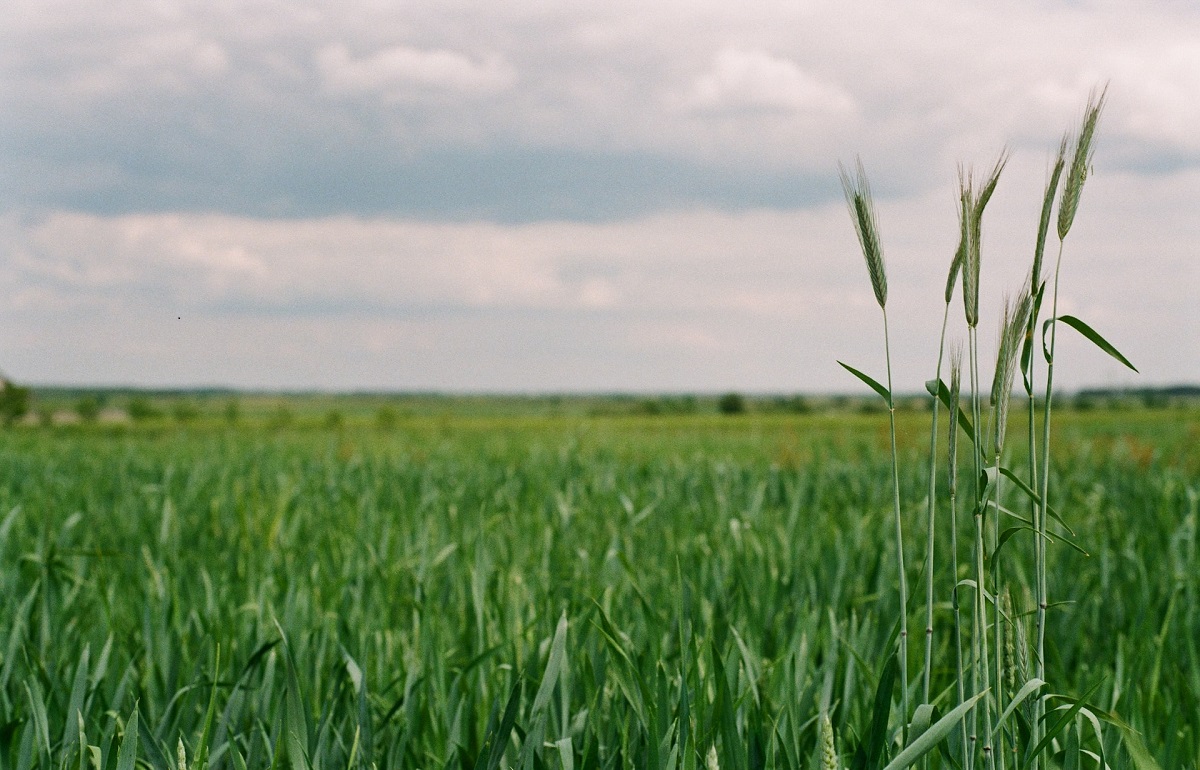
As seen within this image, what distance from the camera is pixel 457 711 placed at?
1763 mm

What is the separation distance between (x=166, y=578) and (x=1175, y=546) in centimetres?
414

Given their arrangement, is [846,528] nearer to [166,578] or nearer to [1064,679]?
[1064,679]

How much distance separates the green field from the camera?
5.41 feet

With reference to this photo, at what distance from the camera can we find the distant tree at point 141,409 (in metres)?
42.9

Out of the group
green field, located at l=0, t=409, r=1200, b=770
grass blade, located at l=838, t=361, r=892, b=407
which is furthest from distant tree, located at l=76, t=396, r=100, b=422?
grass blade, located at l=838, t=361, r=892, b=407

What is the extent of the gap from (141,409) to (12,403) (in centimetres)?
1763

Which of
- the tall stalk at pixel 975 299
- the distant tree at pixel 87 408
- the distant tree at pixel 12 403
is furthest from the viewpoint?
the distant tree at pixel 87 408

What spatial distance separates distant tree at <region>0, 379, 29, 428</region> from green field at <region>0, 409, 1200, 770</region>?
76.4ft

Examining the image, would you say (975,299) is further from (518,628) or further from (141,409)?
(141,409)

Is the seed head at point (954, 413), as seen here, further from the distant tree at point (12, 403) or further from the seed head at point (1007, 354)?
the distant tree at point (12, 403)

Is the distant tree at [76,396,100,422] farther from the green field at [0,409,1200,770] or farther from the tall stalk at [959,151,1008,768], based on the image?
the tall stalk at [959,151,1008,768]

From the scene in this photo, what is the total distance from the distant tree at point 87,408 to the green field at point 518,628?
33.6 m

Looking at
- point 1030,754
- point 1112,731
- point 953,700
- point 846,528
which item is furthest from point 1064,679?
point 846,528

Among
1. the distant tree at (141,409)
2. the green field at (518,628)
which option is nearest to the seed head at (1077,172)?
the green field at (518,628)
